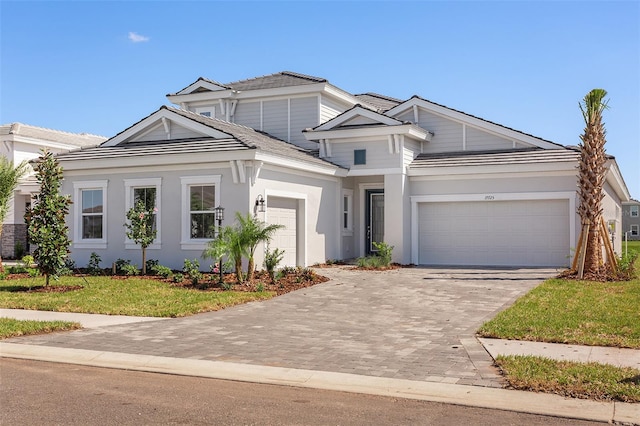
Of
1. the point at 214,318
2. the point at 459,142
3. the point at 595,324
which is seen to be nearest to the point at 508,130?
the point at 459,142

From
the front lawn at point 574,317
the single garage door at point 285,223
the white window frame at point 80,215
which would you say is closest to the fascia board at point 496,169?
the single garage door at point 285,223

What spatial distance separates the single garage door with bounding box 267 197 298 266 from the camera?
19766 millimetres

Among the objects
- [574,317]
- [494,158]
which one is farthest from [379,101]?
[574,317]

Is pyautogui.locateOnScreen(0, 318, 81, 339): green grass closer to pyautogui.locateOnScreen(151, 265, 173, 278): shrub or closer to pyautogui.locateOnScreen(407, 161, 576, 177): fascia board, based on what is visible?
pyautogui.locateOnScreen(151, 265, 173, 278): shrub

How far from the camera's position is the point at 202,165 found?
18.8 metres

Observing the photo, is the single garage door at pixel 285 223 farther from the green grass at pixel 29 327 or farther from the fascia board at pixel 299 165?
the green grass at pixel 29 327

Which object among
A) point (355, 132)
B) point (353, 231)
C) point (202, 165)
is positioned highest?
point (355, 132)

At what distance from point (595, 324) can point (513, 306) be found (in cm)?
229

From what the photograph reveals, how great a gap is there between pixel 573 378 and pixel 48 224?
43.2 feet

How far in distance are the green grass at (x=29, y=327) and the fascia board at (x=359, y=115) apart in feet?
44.4

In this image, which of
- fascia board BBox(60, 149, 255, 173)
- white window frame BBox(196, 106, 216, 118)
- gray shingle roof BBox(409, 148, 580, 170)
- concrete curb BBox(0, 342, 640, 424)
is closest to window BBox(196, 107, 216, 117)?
white window frame BBox(196, 106, 216, 118)

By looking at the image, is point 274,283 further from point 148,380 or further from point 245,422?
point 245,422

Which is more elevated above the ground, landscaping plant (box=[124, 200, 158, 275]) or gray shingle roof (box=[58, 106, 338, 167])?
gray shingle roof (box=[58, 106, 338, 167])

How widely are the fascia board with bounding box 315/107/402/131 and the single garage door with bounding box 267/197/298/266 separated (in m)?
3.56
